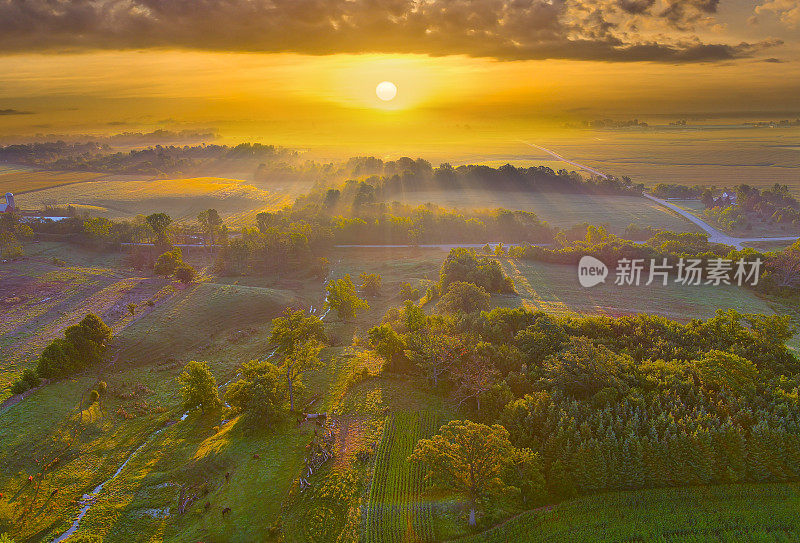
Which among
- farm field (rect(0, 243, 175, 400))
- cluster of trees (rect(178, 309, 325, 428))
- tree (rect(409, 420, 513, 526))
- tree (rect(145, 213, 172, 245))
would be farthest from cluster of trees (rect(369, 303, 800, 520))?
tree (rect(145, 213, 172, 245))

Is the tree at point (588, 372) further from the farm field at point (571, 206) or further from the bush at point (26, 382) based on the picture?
the farm field at point (571, 206)

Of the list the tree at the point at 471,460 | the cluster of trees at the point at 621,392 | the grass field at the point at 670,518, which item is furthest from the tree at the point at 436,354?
the grass field at the point at 670,518

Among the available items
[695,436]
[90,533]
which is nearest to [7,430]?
[90,533]

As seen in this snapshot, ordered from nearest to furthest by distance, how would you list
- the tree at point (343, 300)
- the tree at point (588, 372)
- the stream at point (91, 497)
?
the stream at point (91, 497) → the tree at point (588, 372) → the tree at point (343, 300)

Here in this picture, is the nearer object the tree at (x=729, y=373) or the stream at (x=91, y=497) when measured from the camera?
the stream at (x=91, y=497)

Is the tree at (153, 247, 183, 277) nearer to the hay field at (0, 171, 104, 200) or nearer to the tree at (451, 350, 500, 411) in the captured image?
the tree at (451, 350, 500, 411)

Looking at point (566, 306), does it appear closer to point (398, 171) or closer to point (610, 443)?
point (610, 443)
